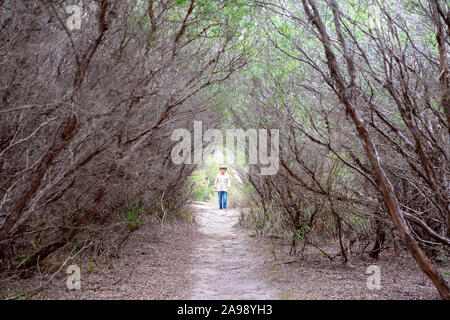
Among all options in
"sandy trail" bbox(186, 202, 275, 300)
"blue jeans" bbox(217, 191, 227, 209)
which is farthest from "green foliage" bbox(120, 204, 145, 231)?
"blue jeans" bbox(217, 191, 227, 209)

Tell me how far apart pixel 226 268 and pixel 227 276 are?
1.99 ft

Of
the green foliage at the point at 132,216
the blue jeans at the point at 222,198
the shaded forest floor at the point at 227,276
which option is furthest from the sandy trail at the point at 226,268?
the blue jeans at the point at 222,198

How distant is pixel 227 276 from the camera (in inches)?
231

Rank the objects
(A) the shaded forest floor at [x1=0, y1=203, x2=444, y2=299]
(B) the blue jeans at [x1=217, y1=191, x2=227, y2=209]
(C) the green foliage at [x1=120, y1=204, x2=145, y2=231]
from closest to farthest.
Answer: (A) the shaded forest floor at [x1=0, y1=203, x2=444, y2=299], (C) the green foliage at [x1=120, y1=204, x2=145, y2=231], (B) the blue jeans at [x1=217, y1=191, x2=227, y2=209]

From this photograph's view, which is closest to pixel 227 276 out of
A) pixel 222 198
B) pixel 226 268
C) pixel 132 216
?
pixel 226 268

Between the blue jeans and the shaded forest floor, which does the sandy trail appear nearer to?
the shaded forest floor

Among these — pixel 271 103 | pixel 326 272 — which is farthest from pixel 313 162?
pixel 326 272

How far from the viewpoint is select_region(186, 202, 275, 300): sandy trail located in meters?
4.88

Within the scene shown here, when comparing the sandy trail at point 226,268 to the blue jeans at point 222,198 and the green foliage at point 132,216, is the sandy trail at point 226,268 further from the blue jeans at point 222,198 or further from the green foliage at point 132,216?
the blue jeans at point 222,198

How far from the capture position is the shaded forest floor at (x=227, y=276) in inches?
181

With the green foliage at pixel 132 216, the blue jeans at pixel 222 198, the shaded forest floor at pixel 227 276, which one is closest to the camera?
the shaded forest floor at pixel 227 276

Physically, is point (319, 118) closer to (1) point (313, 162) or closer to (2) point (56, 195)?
(1) point (313, 162)

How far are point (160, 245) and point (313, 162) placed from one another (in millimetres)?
3542

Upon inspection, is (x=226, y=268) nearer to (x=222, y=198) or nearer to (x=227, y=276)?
(x=227, y=276)
